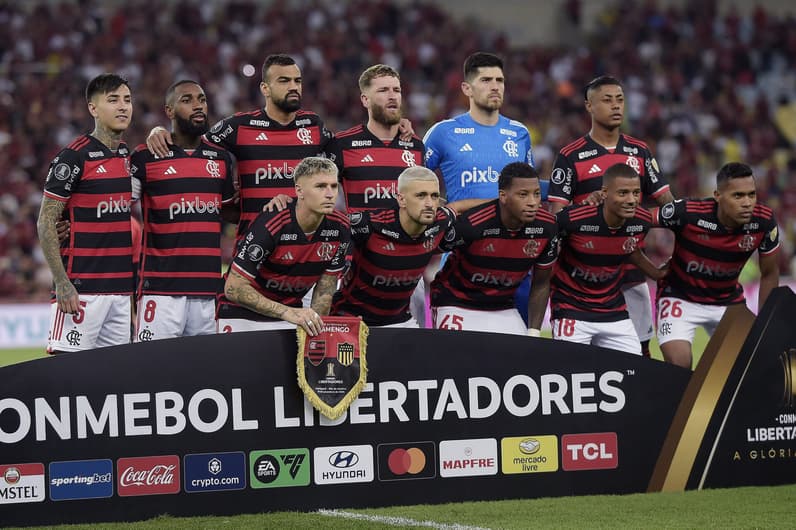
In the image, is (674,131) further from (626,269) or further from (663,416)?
(663,416)

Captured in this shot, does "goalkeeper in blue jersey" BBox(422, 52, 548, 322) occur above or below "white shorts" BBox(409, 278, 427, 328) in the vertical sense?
above

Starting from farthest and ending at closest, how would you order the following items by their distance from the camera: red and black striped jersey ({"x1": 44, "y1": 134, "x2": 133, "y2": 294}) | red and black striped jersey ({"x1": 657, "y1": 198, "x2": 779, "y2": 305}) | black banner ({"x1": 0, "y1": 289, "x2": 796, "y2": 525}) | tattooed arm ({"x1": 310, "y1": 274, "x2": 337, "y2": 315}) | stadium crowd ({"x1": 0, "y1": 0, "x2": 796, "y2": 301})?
1. stadium crowd ({"x1": 0, "y1": 0, "x2": 796, "y2": 301})
2. red and black striped jersey ({"x1": 657, "y1": 198, "x2": 779, "y2": 305})
3. red and black striped jersey ({"x1": 44, "y1": 134, "x2": 133, "y2": 294})
4. tattooed arm ({"x1": 310, "y1": 274, "x2": 337, "y2": 315})
5. black banner ({"x1": 0, "y1": 289, "x2": 796, "y2": 525})

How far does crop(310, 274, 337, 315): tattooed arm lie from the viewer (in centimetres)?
727

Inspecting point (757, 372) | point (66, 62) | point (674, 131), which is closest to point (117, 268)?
point (757, 372)

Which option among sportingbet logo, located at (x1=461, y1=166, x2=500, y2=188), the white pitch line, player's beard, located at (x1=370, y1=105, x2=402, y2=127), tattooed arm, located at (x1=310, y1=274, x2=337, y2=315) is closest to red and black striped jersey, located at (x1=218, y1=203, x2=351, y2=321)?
tattooed arm, located at (x1=310, y1=274, x2=337, y2=315)

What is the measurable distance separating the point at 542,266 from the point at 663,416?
4.64 ft

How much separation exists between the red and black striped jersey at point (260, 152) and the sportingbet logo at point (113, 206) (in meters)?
0.75

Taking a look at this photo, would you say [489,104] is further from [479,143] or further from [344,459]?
[344,459]

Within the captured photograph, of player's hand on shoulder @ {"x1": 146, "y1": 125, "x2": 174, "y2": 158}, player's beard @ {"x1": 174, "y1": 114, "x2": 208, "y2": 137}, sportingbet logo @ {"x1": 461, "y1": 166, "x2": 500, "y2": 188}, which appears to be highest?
player's beard @ {"x1": 174, "y1": 114, "x2": 208, "y2": 137}

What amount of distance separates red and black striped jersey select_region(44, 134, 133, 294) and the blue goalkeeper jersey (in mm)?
2333

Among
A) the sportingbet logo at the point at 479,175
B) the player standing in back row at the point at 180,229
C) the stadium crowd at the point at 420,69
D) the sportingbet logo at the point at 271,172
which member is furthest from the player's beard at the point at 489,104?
the stadium crowd at the point at 420,69

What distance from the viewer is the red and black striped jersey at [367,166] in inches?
317

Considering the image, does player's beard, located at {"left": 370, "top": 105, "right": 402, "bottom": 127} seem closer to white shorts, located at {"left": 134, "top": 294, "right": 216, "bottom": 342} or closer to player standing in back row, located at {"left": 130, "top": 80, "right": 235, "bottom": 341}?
player standing in back row, located at {"left": 130, "top": 80, "right": 235, "bottom": 341}

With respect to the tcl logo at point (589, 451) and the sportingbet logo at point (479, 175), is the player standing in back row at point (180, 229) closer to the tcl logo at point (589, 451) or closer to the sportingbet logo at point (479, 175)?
the sportingbet logo at point (479, 175)
